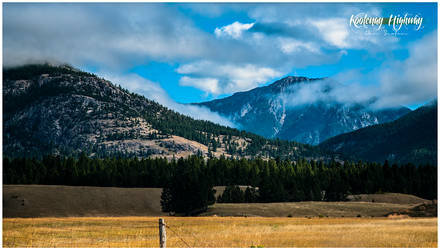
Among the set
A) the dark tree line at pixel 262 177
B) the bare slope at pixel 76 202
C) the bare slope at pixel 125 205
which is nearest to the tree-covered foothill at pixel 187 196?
the bare slope at pixel 125 205

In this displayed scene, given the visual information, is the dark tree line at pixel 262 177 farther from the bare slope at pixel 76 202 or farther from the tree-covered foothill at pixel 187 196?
the tree-covered foothill at pixel 187 196

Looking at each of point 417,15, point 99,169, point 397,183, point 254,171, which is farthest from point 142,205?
point 417,15

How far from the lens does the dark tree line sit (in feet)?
497

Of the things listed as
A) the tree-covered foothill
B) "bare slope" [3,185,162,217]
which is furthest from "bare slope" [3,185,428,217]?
the tree-covered foothill

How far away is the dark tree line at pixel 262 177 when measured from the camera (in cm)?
15138

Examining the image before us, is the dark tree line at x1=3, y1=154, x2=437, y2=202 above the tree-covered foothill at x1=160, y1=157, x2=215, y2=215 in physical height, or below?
above

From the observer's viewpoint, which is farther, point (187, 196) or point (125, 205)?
point (125, 205)

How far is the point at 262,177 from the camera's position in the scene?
18325 cm

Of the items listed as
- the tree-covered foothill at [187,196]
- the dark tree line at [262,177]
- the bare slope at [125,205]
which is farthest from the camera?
the dark tree line at [262,177]

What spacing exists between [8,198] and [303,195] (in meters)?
80.7

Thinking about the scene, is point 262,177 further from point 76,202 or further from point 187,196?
point 187,196

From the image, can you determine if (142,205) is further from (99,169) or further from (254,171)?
(254,171)

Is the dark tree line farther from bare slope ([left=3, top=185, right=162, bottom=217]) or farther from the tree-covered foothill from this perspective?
the tree-covered foothill

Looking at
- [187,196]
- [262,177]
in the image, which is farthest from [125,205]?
[262,177]
